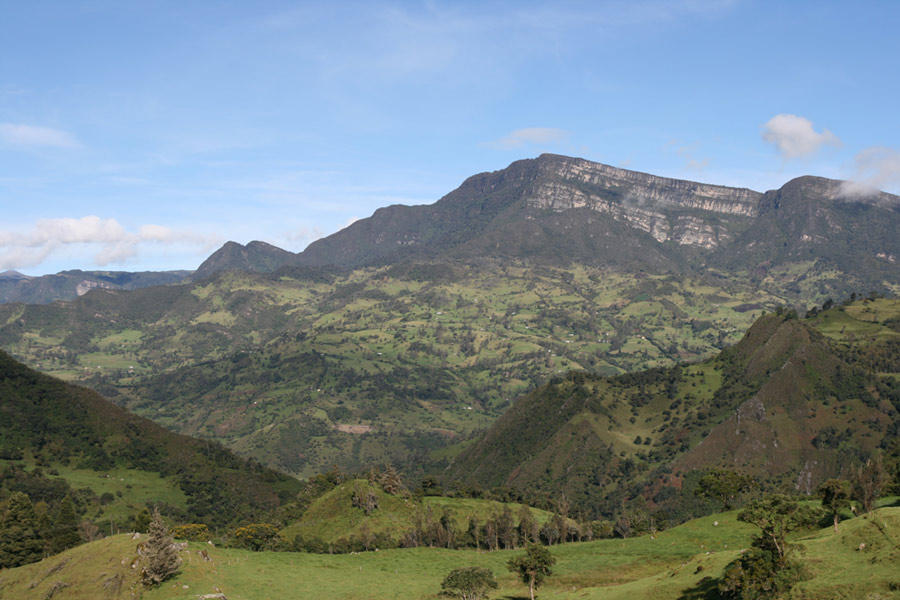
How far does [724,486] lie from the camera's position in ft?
501

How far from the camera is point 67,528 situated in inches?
4980

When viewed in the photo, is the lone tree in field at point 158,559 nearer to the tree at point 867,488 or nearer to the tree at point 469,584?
the tree at point 469,584

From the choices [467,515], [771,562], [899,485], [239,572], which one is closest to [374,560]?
[239,572]

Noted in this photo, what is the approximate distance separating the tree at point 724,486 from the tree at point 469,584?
9011cm

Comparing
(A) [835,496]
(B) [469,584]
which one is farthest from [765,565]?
(B) [469,584]

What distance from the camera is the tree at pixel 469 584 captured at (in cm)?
8425

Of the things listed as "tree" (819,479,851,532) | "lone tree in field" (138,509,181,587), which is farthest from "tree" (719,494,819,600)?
"lone tree in field" (138,509,181,587)

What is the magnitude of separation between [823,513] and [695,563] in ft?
129

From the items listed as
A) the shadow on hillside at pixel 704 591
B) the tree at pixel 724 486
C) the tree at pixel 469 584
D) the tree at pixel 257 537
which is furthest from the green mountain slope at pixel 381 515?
the shadow on hillside at pixel 704 591

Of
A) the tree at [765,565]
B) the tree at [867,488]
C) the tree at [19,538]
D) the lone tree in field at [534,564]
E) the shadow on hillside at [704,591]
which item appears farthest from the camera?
the tree at [19,538]

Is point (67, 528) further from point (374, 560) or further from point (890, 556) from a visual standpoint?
point (890, 556)

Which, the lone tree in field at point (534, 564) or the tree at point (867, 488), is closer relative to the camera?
the lone tree in field at point (534, 564)

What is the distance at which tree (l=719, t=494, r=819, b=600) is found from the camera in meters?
57.0

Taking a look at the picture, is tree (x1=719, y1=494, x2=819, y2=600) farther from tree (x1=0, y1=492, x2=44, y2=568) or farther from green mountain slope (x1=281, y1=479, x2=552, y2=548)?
tree (x1=0, y1=492, x2=44, y2=568)
